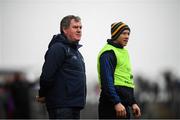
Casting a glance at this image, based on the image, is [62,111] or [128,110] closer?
[62,111]

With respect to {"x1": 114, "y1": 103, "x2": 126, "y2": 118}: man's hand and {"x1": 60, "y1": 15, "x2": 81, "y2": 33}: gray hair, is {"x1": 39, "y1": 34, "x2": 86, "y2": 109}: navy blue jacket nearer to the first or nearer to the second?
{"x1": 60, "y1": 15, "x2": 81, "y2": 33}: gray hair

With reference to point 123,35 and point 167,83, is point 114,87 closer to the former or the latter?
point 123,35

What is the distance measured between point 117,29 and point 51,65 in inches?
41.6

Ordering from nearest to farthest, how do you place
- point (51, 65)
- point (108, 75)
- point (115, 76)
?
point (51, 65)
point (108, 75)
point (115, 76)

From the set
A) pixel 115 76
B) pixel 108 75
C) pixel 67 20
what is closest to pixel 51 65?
pixel 67 20

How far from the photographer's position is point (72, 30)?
9445mm

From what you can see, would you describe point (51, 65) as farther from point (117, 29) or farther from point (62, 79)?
point (117, 29)

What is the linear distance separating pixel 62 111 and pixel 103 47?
112 centimetres

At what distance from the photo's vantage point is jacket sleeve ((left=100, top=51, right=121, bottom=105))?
9578 mm

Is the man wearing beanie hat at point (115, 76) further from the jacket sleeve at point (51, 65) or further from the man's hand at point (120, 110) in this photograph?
the jacket sleeve at point (51, 65)

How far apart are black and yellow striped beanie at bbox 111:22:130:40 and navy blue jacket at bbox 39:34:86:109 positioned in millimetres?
679

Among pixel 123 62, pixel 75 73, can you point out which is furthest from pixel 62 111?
pixel 123 62

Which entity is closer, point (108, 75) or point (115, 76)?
point (108, 75)

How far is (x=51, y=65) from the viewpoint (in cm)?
927
